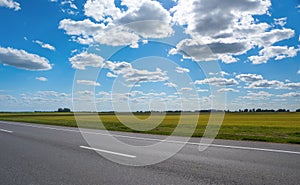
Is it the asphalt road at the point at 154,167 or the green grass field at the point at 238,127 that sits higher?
the green grass field at the point at 238,127

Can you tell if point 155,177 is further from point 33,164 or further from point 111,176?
point 33,164

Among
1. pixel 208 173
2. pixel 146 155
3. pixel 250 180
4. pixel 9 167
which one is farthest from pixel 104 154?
pixel 250 180

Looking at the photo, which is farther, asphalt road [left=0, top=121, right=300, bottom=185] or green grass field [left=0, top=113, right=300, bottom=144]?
green grass field [left=0, top=113, right=300, bottom=144]

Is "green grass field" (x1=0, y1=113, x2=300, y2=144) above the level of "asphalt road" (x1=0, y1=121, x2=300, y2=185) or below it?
above

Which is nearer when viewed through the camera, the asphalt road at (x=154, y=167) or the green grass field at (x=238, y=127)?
the asphalt road at (x=154, y=167)

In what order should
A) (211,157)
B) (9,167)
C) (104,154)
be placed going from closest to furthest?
1. (9,167)
2. (211,157)
3. (104,154)

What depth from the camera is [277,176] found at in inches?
199

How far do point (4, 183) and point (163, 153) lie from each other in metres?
4.34

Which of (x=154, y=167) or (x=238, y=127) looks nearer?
(x=154, y=167)

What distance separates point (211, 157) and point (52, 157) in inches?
177

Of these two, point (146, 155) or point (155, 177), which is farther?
point (146, 155)

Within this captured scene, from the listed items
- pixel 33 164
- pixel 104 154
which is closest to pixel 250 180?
pixel 104 154

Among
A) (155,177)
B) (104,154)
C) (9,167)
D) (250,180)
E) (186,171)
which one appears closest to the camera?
(250,180)

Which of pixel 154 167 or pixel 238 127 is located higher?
pixel 238 127
